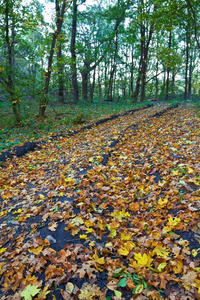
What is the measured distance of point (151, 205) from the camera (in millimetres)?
3080

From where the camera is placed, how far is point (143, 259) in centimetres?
206

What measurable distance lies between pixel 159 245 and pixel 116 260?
1.84ft

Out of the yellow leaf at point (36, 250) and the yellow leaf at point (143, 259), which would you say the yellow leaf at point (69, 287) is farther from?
the yellow leaf at point (143, 259)

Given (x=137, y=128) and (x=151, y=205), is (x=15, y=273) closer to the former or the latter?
(x=151, y=205)

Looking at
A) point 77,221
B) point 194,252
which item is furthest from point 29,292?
point 194,252

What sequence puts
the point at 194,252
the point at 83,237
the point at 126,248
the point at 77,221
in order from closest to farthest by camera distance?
the point at 194,252, the point at 126,248, the point at 83,237, the point at 77,221

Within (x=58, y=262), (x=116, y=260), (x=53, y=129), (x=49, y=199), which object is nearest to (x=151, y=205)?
(x=116, y=260)

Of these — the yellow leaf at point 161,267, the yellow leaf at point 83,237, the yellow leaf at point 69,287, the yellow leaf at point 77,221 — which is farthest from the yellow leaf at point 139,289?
the yellow leaf at point 77,221

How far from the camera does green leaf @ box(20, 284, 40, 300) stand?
1843mm

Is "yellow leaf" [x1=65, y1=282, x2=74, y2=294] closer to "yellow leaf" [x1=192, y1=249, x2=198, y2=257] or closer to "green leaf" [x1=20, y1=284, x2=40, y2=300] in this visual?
"green leaf" [x1=20, y1=284, x2=40, y2=300]

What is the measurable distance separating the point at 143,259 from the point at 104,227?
783 mm

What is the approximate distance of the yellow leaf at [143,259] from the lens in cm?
203

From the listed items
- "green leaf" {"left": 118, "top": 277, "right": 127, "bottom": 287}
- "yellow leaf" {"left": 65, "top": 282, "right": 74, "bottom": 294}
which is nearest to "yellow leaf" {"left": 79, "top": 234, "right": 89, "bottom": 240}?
"yellow leaf" {"left": 65, "top": 282, "right": 74, "bottom": 294}

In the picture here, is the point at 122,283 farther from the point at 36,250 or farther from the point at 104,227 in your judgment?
the point at 36,250
